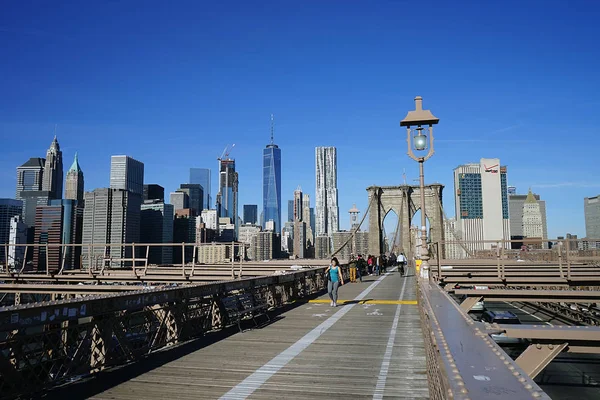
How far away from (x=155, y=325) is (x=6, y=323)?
3.35m

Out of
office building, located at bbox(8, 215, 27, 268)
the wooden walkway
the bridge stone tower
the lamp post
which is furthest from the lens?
the bridge stone tower

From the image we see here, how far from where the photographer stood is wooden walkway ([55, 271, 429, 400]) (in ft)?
19.1

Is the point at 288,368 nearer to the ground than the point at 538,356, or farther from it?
nearer to the ground

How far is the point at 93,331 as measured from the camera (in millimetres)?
6824

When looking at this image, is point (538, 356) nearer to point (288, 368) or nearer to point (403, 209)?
point (288, 368)

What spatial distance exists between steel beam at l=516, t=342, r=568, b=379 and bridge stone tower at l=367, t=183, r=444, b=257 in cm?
6444

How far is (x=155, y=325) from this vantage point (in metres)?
8.42

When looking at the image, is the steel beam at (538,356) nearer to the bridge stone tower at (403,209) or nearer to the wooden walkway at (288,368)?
the wooden walkway at (288,368)

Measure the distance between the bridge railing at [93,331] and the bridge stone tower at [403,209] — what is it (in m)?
62.4

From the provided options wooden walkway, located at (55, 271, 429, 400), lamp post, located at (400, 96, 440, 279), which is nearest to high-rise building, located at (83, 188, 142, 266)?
lamp post, located at (400, 96, 440, 279)

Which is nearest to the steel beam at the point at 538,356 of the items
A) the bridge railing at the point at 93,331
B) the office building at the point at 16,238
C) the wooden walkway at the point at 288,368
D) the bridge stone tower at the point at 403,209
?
the wooden walkway at the point at 288,368

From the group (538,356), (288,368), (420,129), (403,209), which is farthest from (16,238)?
(538,356)

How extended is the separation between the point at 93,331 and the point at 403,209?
2975 inches

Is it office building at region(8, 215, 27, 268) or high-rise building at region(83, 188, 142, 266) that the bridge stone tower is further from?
high-rise building at region(83, 188, 142, 266)
